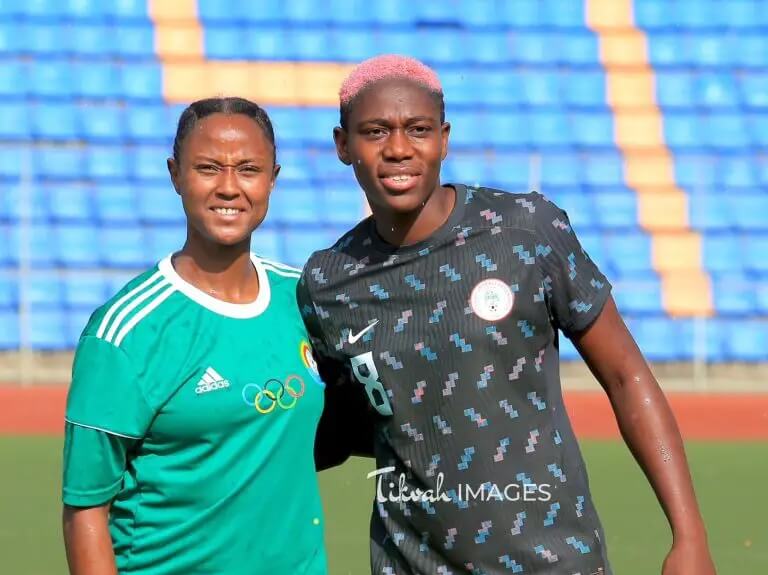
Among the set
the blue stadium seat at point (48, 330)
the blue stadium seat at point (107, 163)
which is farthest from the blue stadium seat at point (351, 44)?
the blue stadium seat at point (48, 330)

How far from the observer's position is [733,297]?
1235 centimetres

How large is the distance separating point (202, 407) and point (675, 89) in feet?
38.5

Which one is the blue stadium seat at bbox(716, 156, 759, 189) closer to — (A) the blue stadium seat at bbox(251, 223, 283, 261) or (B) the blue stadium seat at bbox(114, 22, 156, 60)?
(A) the blue stadium seat at bbox(251, 223, 283, 261)

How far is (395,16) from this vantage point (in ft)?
44.9

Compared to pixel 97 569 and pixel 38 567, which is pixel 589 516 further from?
pixel 38 567

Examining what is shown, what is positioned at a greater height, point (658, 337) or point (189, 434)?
point (189, 434)

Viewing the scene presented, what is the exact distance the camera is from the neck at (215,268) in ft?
9.21

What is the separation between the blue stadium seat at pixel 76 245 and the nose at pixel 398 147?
993 centimetres

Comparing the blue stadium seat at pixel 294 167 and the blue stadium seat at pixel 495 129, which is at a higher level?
the blue stadium seat at pixel 495 129

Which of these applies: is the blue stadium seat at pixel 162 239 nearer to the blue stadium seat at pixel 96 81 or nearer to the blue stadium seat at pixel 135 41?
the blue stadium seat at pixel 96 81

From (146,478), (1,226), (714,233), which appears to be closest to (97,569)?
(146,478)

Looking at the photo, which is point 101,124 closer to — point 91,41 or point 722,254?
point 91,41

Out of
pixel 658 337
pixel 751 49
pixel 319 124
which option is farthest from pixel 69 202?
pixel 751 49

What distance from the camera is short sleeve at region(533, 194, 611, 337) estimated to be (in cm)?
278
